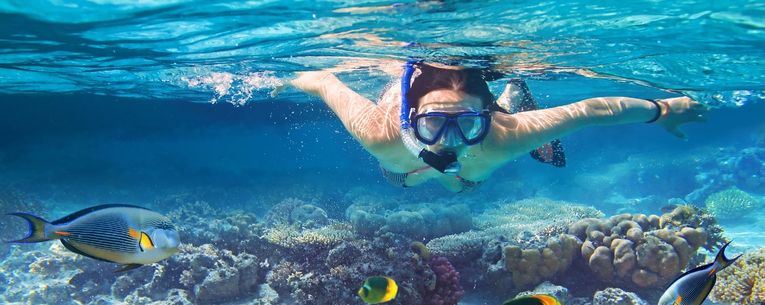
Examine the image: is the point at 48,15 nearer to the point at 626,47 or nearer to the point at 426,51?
the point at 426,51

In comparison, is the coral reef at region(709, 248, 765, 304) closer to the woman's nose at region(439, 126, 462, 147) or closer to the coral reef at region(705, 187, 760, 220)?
the woman's nose at region(439, 126, 462, 147)

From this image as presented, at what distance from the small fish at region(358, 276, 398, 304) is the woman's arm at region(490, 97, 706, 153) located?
227 cm

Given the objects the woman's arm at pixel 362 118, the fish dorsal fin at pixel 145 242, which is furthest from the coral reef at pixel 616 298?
the fish dorsal fin at pixel 145 242

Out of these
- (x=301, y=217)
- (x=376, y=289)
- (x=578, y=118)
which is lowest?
(x=301, y=217)

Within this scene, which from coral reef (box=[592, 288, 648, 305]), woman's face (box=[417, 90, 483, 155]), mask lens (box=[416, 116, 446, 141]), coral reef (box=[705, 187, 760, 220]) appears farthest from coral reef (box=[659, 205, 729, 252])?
coral reef (box=[705, 187, 760, 220])

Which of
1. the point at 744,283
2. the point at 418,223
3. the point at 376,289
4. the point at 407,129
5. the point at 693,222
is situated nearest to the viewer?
the point at 376,289

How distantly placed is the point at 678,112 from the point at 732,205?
59.2 ft

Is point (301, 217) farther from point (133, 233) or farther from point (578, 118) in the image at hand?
point (133, 233)

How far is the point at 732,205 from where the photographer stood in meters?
19.0

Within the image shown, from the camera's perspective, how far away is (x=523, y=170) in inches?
1347

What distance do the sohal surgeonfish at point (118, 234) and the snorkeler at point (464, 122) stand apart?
2.87 m

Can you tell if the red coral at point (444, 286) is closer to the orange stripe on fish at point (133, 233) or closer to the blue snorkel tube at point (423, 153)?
the blue snorkel tube at point (423, 153)

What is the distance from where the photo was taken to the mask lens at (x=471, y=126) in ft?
15.5

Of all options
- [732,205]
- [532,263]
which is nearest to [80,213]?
[532,263]
